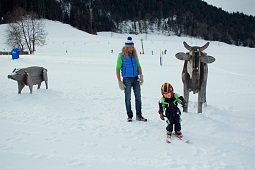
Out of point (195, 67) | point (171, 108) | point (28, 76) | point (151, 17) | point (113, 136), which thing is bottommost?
point (113, 136)

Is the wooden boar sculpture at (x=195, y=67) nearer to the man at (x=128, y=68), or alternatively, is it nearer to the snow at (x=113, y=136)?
the snow at (x=113, y=136)

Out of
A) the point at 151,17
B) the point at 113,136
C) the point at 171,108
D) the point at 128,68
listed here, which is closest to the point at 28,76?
the point at 128,68

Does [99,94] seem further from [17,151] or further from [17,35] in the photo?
[17,35]

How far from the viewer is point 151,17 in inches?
4830

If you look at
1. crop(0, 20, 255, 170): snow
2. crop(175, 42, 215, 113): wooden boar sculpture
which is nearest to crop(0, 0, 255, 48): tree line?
crop(0, 20, 255, 170): snow

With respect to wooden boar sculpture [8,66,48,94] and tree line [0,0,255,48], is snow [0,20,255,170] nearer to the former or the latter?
wooden boar sculpture [8,66,48,94]

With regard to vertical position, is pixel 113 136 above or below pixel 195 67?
below

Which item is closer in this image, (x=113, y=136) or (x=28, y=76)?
(x=113, y=136)

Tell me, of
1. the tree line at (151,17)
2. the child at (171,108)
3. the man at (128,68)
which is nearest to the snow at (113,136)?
the child at (171,108)

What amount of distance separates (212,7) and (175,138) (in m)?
179

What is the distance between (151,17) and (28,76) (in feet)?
401

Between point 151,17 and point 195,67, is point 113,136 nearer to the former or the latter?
point 195,67

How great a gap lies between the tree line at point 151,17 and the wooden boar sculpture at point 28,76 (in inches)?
3200

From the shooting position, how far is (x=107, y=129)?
4680 mm
